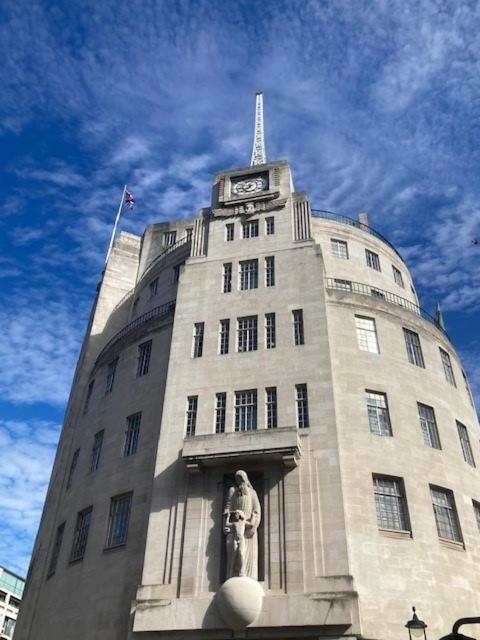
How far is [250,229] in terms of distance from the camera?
39.7 m

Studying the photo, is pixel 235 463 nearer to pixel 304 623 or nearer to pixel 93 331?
A: pixel 304 623

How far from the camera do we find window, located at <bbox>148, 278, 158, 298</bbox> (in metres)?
45.8

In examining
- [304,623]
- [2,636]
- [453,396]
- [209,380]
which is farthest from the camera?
[2,636]

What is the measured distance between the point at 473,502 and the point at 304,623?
13102mm

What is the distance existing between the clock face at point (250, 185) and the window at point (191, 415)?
16393 mm

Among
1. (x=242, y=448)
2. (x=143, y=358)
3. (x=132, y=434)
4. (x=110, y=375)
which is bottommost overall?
(x=242, y=448)

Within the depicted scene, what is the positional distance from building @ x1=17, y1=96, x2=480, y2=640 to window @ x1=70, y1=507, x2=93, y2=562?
0.12 metres

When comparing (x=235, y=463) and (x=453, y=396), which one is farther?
(x=453, y=396)

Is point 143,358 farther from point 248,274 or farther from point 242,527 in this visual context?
point 242,527

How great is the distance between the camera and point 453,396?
3612 cm

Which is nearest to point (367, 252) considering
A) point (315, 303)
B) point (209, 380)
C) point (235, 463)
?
point (315, 303)

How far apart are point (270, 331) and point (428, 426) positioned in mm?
10329

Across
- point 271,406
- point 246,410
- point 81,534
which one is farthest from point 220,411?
point 81,534

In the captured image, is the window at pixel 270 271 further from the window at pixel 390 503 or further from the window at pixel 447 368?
the window at pixel 390 503
